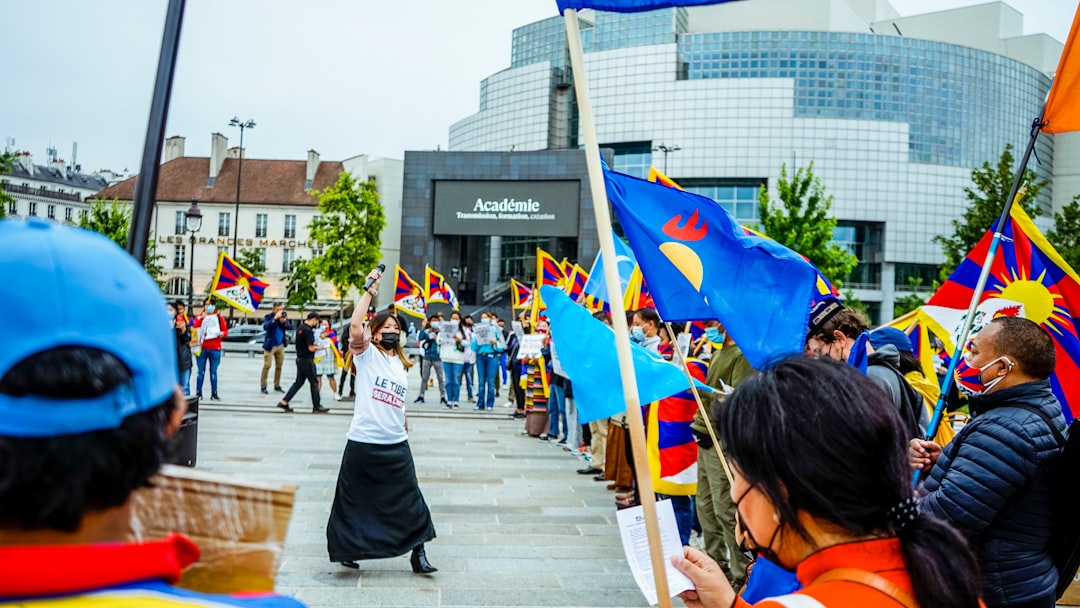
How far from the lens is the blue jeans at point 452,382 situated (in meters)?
18.2

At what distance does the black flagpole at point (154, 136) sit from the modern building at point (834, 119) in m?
60.1

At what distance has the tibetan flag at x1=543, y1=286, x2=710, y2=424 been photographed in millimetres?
3891

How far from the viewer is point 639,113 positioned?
65.9 metres

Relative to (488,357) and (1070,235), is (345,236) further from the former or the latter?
(1070,235)

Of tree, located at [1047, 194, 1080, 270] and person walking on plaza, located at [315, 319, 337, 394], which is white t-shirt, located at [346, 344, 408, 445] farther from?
tree, located at [1047, 194, 1080, 270]

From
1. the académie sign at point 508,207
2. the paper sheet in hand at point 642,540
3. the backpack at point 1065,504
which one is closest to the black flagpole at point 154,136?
the paper sheet in hand at point 642,540

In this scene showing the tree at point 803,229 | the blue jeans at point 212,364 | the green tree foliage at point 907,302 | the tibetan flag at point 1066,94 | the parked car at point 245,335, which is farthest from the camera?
the green tree foliage at point 907,302

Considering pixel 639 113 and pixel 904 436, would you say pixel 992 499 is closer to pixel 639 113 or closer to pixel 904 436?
pixel 904 436

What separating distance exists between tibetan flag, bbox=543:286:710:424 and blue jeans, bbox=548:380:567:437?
897 cm

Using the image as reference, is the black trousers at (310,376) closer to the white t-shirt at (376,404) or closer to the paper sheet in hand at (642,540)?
the white t-shirt at (376,404)

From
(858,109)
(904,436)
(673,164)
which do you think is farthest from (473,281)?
(904,436)

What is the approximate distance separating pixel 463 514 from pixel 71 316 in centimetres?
728

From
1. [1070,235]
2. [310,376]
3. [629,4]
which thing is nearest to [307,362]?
[310,376]

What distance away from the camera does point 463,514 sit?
796 cm
